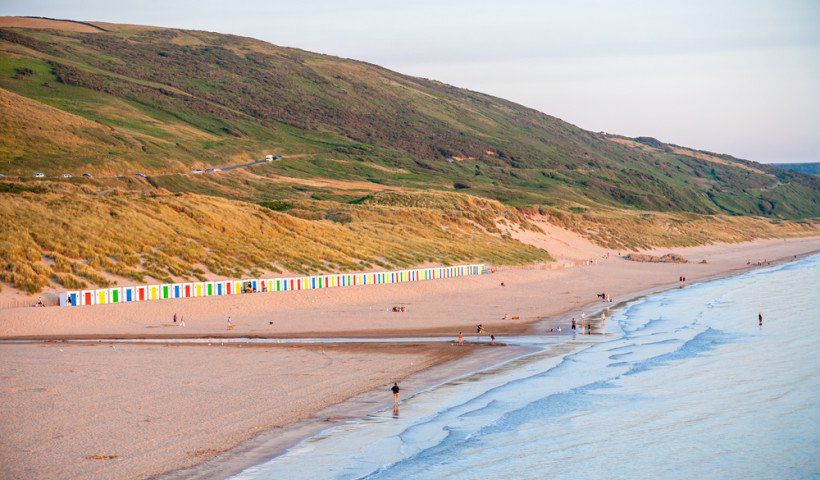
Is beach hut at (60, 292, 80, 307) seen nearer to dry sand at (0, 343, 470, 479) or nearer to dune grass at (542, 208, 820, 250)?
Answer: dry sand at (0, 343, 470, 479)

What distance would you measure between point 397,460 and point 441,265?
51.1m

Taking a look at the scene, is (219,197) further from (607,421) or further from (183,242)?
(607,421)

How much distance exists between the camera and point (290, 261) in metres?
57.0

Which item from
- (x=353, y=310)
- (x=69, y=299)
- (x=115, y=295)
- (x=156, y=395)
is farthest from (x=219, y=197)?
(x=156, y=395)

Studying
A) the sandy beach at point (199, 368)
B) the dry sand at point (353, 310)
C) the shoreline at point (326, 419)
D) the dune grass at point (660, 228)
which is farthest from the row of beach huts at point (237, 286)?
the dune grass at point (660, 228)

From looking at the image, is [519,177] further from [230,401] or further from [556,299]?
[230,401]

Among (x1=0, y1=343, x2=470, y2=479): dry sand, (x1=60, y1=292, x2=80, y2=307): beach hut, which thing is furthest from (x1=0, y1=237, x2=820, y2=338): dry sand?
(x1=0, y1=343, x2=470, y2=479): dry sand

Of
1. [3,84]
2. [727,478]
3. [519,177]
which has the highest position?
[3,84]

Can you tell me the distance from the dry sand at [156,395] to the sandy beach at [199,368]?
0.14 feet

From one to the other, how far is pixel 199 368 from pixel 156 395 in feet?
13.9

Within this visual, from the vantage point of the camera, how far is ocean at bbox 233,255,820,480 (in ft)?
60.2

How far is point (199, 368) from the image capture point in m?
27.8

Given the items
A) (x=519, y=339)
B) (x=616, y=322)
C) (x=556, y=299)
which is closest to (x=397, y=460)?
(x=519, y=339)

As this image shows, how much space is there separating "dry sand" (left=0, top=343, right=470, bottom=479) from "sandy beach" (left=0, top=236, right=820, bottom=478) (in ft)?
0.14
